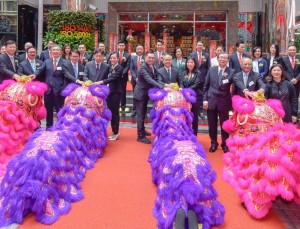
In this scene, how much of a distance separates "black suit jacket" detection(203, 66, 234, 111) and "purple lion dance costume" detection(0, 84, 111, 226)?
1.62 metres

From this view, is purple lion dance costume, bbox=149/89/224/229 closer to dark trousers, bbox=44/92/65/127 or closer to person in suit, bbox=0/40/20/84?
A: dark trousers, bbox=44/92/65/127

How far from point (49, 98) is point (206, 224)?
150 inches

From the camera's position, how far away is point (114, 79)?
5660mm

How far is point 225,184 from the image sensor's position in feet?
13.3

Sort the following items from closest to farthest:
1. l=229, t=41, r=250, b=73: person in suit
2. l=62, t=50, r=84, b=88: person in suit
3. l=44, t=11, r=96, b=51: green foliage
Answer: l=62, t=50, r=84, b=88: person in suit, l=229, t=41, r=250, b=73: person in suit, l=44, t=11, r=96, b=51: green foliage

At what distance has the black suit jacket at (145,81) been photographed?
5.41 m

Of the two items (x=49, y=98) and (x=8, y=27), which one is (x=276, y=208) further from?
(x=8, y=27)

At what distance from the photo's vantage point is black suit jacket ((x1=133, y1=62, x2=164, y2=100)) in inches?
213

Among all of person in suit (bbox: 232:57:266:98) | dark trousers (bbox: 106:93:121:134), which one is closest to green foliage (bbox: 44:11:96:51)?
dark trousers (bbox: 106:93:121:134)

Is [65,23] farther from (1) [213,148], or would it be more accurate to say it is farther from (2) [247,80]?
(2) [247,80]

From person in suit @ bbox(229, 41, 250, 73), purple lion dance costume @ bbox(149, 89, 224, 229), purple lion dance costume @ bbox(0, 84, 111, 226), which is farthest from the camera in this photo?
person in suit @ bbox(229, 41, 250, 73)

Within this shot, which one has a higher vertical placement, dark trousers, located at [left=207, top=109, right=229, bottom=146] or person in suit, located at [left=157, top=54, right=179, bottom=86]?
person in suit, located at [left=157, top=54, right=179, bottom=86]

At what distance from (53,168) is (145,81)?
260cm

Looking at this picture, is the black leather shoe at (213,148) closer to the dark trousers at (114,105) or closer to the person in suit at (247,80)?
the person in suit at (247,80)
